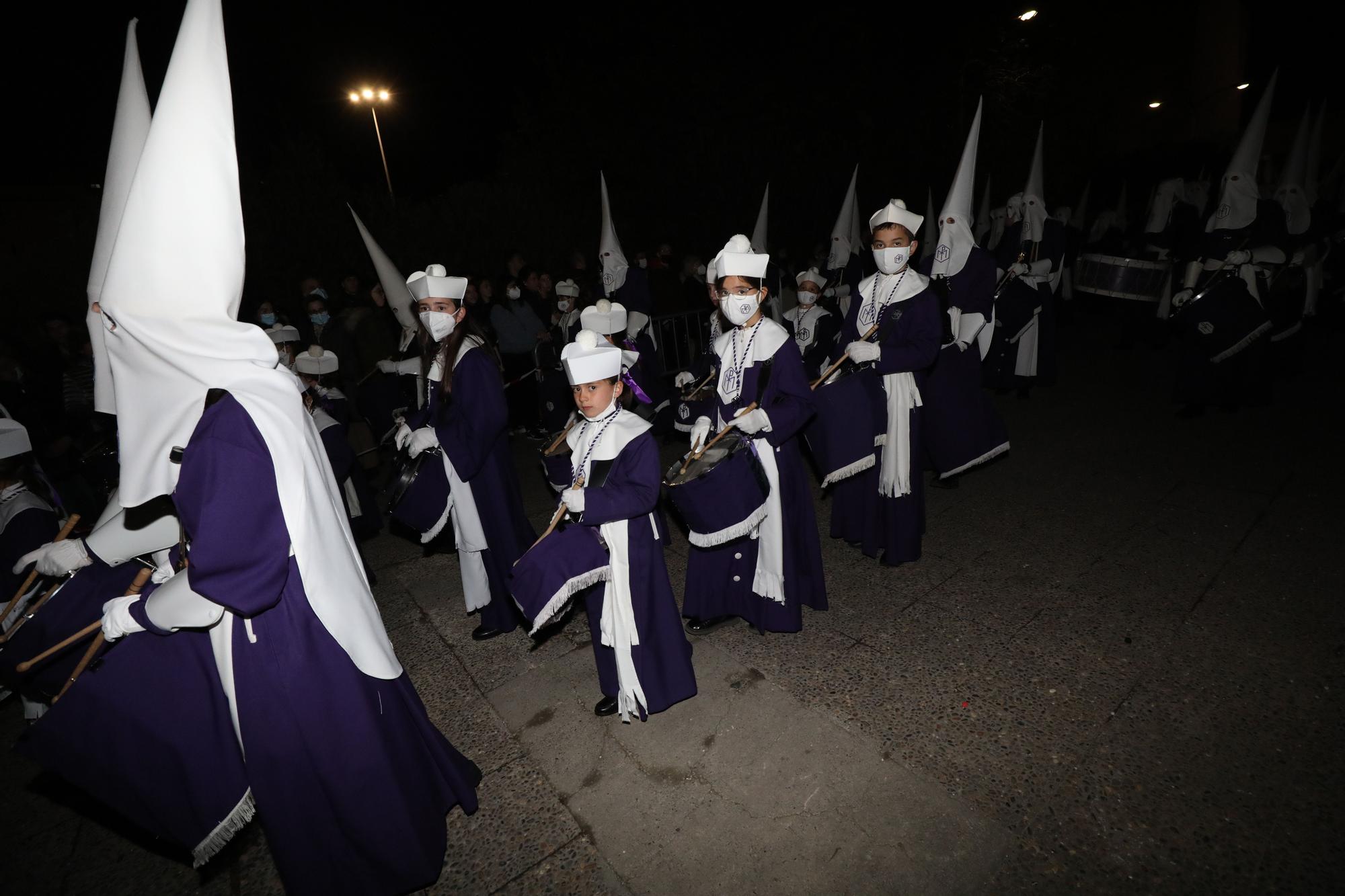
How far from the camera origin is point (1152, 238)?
9.89 m

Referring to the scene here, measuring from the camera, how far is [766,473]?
138 inches

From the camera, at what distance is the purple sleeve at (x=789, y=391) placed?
3518mm

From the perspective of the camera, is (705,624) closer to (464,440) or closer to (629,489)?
(629,489)

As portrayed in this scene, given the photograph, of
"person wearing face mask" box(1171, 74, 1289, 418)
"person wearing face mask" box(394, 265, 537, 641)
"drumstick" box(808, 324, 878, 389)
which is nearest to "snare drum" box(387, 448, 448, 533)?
"person wearing face mask" box(394, 265, 537, 641)

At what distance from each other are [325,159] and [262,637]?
47.8ft

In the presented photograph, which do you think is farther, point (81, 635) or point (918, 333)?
point (918, 333)

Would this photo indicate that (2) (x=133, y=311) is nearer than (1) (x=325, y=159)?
Yes

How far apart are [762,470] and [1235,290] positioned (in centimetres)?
616

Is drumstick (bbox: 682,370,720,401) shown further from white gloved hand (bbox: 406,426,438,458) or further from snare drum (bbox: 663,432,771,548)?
white gloved hand (bbox: 406,426,438,458)

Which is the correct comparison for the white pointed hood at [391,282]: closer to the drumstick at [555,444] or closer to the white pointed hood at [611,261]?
the drumstick at [555,444]

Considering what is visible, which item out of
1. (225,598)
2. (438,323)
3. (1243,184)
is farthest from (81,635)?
(1243,184)

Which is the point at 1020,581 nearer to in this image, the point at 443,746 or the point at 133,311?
the point at 443,746

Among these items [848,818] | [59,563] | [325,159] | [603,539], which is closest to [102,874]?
[59,563]

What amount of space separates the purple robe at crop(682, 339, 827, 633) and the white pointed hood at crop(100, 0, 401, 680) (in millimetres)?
2148
